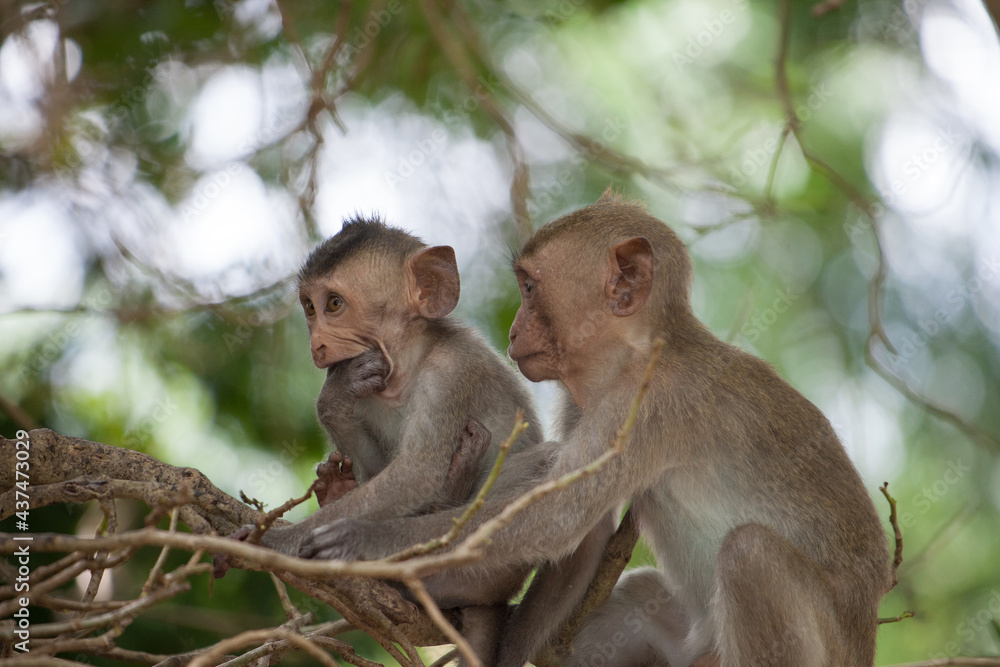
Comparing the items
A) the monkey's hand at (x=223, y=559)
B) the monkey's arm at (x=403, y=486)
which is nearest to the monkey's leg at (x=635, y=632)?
the monkey's arm at (x=403, y=486)

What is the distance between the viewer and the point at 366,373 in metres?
5.00

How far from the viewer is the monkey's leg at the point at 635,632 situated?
526 cm

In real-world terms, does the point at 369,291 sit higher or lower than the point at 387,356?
higher

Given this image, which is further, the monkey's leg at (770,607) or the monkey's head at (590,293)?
the monkey's head at (590,293)

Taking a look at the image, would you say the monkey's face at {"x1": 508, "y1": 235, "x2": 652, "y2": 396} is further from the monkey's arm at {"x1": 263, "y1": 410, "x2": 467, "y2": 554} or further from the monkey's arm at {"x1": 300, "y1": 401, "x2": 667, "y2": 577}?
the monkey's arm at {"x1": 263, "y1": 410, "x2": 467, "y2": 554}

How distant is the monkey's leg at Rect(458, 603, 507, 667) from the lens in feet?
16.0

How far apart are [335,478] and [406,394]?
612 millimetres

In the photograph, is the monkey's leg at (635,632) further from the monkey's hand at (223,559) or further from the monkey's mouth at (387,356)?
the monkey's hand at (223,559)

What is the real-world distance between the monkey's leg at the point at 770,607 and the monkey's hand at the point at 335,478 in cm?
199

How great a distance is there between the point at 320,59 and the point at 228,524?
17.8ft

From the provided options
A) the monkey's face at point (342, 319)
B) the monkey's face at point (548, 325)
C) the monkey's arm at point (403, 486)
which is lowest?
the monkey's arm at point (403, 486)

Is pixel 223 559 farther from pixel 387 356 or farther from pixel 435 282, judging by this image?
pixel 435 282

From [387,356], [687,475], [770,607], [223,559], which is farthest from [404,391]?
[770,607]

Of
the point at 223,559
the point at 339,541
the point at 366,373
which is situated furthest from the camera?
the point at 366,373
